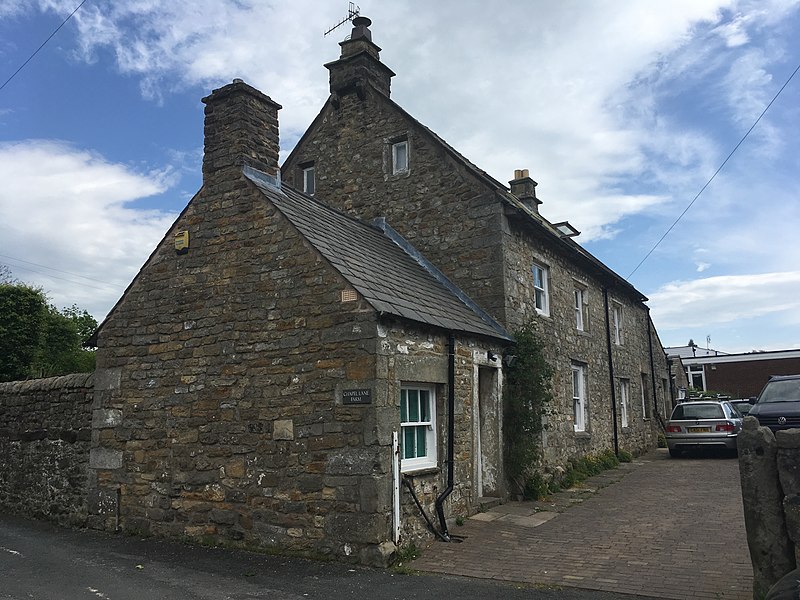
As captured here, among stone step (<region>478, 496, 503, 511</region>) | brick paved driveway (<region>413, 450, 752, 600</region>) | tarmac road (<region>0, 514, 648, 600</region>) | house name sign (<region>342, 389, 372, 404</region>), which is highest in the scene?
house name sign (<region>342, 389, 372, 404</region>)

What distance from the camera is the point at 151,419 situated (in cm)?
1048

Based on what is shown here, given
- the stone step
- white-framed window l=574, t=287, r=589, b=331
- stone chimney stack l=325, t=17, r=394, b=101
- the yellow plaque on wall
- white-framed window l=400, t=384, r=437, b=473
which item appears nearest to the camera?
white-framed window l=400, t=384, r=437, b=473

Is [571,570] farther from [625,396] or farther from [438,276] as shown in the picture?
[625,396]

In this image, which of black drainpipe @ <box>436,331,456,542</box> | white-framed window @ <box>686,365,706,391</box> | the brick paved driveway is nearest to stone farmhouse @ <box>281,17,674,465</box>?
the brick paved driveway

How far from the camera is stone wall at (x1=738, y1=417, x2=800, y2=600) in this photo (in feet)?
18.7

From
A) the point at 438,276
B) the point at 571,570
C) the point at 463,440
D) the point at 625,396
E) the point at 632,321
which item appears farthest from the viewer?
the point at 632,321

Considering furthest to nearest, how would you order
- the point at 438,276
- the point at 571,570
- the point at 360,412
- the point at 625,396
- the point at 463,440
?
1. the point at 625,396
2. the point at 438,276
3. the point at 463,440
4. the point at 360,412
5. the point at 571,570

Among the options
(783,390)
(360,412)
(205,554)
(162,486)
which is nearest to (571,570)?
(360,412)

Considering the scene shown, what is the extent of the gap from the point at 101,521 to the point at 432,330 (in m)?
6.29

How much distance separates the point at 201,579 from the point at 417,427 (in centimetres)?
352

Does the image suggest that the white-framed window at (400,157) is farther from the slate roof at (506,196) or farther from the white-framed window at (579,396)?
the white-framed window at (579,396)

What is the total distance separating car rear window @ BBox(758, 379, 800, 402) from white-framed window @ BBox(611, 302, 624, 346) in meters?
5.86

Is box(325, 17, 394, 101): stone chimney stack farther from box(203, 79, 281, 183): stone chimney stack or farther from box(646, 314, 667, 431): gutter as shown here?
box(646, 314, 667, 431): gutter

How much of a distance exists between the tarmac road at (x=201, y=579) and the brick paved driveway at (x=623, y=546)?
Result: 21.0 inches
